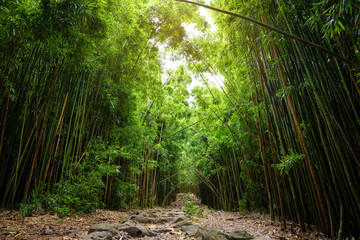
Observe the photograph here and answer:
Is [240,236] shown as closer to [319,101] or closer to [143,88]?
[319,101]

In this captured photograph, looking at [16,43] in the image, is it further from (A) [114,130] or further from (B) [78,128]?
(A) [114,130]

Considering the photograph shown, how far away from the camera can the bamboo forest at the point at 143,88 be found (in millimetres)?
1644

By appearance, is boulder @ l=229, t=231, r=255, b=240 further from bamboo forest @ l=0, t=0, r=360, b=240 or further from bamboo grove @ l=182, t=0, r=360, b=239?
bamboo grove @ l=182, t=0, r=360, b=239

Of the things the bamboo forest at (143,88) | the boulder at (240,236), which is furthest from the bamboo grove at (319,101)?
the boulder at (240,236)

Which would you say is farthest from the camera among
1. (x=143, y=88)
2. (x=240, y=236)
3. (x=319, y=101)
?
(x=143, y=88)

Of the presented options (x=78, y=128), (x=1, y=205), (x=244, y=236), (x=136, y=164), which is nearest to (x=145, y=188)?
(x=136, y=164)

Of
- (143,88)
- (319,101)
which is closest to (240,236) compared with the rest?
(319,101)

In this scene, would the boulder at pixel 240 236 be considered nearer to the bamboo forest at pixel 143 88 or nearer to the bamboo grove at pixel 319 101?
the bamboo forest at pixel 143 88

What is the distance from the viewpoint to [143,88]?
16.8 feet

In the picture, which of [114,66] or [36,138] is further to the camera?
[114,66]

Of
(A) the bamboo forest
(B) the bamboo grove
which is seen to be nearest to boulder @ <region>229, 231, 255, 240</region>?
(A) the bamboo forest

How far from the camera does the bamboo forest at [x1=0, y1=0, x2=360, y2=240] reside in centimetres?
164

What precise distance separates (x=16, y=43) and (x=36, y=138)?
1.28m

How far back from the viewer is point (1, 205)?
2436mm
